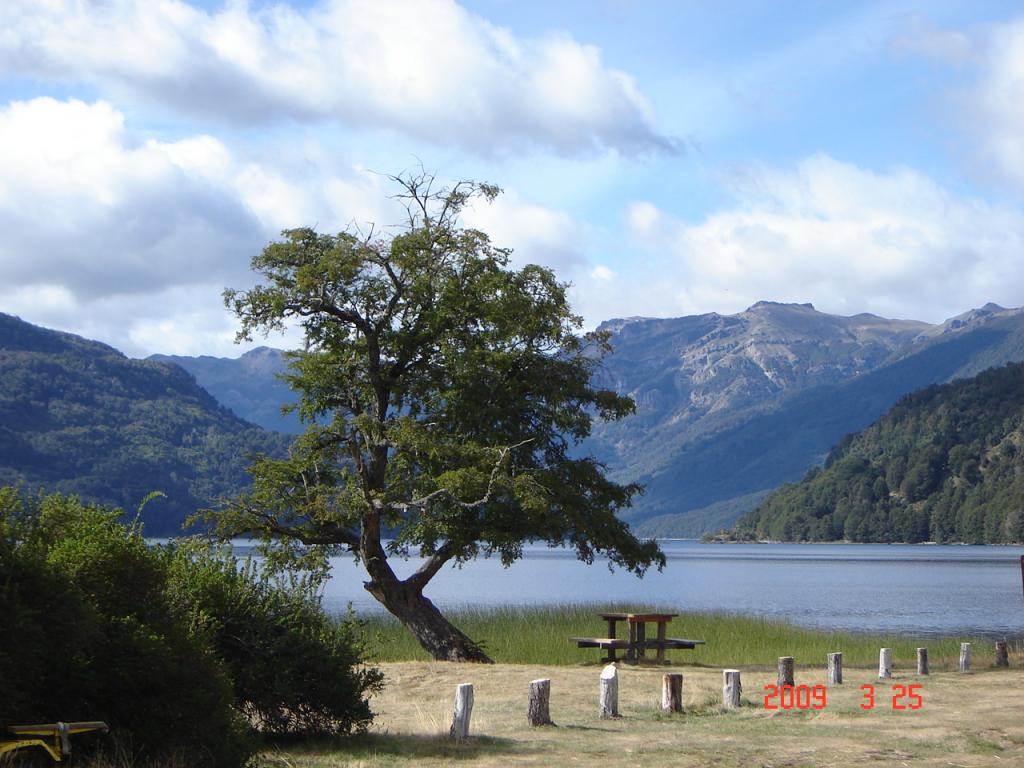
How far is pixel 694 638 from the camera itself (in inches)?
1336

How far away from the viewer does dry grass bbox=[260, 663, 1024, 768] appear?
1355 centimetres

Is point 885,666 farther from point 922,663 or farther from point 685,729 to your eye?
point 685,729

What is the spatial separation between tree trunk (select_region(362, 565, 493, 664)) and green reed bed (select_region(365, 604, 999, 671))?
96 cm

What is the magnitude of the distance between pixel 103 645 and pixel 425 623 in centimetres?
1562

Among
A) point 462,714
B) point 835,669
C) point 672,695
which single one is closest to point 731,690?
point 672,695

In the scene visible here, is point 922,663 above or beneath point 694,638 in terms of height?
above

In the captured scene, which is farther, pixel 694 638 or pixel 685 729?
pixel 694 638

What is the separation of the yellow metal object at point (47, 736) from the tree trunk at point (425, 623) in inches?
636

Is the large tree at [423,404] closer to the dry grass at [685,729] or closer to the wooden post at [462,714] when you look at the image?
the dry grass at [685,729]
